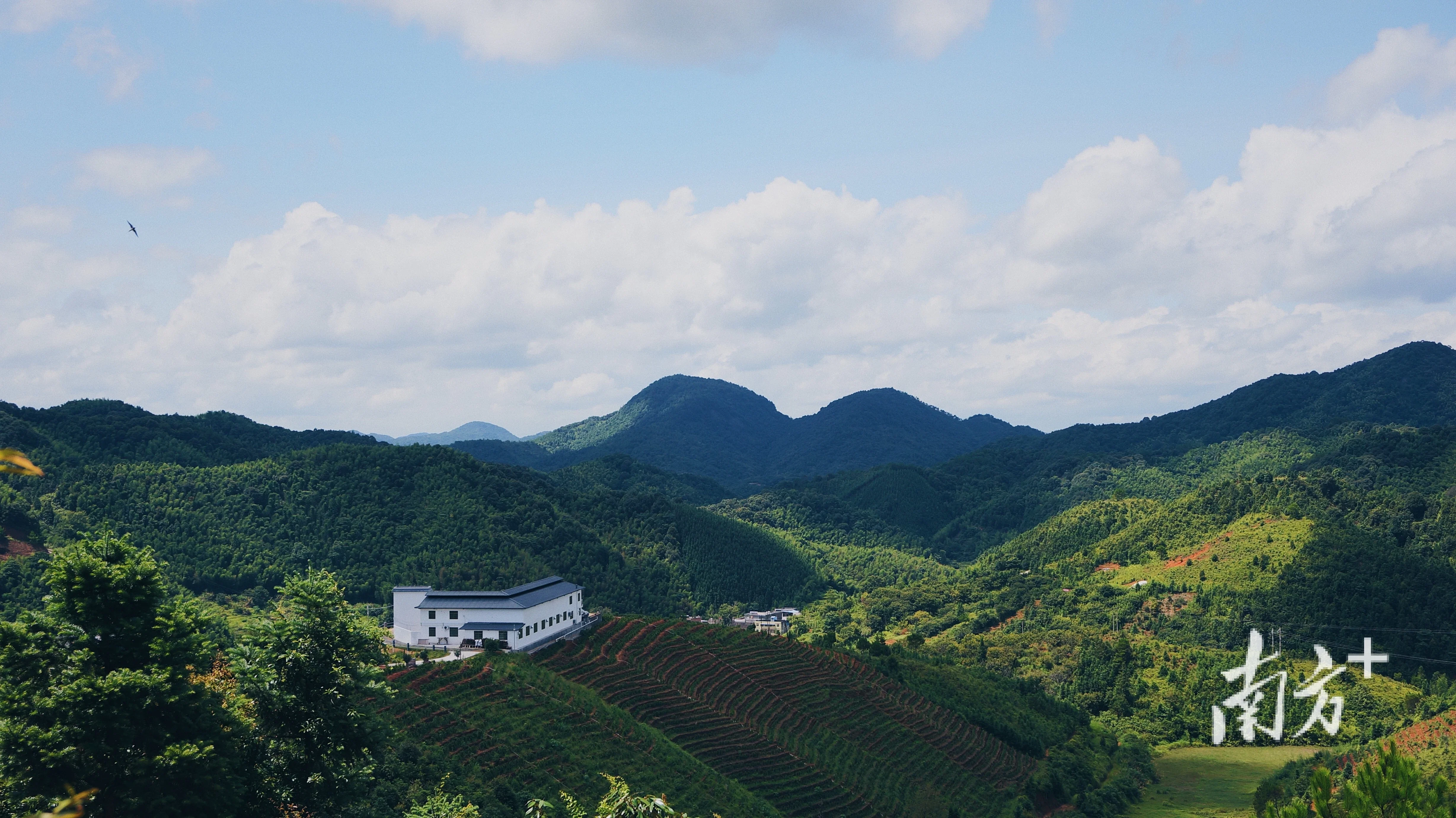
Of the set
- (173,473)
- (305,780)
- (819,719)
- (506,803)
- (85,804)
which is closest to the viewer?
(85,804)

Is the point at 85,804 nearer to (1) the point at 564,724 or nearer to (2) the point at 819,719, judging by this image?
(1) the point at 564,724

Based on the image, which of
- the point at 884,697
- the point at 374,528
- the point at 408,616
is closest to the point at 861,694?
the point at 884,697

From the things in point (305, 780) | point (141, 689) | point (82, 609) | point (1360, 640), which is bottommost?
point (1360, 640)

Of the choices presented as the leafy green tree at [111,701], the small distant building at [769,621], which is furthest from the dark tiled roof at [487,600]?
the small distant building at [769,621]

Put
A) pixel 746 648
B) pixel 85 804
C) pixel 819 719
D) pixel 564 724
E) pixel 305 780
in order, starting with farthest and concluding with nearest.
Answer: pixel 746 648 < pixel 819 719 < pixel 564 724 < pixel 305 780 < pixel 85 804

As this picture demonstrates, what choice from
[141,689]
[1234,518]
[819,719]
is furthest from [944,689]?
[141,689]

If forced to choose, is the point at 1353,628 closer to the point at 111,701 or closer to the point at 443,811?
the point at 443,811

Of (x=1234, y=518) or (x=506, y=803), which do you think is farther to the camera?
(x=1234, y=518)

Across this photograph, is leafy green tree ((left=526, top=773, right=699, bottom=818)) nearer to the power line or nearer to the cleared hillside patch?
the power line
